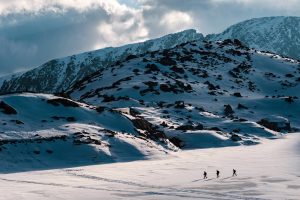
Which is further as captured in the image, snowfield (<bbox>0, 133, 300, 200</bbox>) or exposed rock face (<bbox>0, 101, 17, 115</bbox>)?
exposed rock face (<bbox>0, 101, 17, 115</bbox>)

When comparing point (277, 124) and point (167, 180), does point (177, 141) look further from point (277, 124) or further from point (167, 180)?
point (277, 124)

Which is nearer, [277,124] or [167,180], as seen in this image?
[167,180]

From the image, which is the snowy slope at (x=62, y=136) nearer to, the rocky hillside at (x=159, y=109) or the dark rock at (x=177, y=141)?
the rocky hillside at (x=159, y=109)

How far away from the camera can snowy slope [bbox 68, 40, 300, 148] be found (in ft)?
326

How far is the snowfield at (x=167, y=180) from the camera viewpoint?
38.2 metres

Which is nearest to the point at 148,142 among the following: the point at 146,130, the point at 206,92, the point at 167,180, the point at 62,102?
the point at 146,130

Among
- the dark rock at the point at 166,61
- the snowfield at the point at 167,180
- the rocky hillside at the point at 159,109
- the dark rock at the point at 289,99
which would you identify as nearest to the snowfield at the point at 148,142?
the snowfield at the point at 167,180

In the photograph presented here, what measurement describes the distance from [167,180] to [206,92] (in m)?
98.2

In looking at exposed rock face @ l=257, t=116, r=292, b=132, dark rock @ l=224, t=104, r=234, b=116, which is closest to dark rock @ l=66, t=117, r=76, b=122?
exposed rock face @ l=257, t=116, r=292, b=132

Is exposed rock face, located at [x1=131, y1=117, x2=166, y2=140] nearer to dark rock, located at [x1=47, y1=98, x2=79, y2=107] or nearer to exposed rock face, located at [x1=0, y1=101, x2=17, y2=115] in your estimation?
dark rock, located at [x1=47, y1=98, x2=79, y2=107]

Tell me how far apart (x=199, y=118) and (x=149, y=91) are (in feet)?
92.0

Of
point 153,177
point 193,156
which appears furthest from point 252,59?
point 153,177

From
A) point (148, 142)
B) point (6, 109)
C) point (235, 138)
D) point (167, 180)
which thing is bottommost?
point (167, 180)

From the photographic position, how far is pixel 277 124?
118 metres
